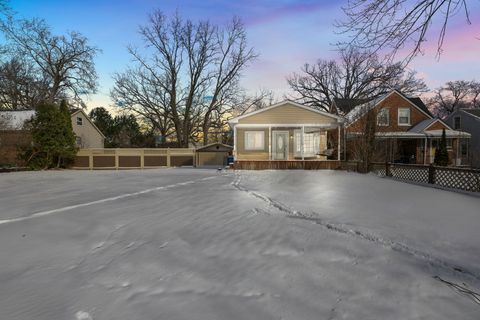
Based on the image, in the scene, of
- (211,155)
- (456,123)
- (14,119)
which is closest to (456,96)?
(456,123)

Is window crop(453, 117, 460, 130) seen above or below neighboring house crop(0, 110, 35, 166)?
above

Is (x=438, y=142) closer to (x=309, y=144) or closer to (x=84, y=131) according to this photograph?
(x=309, y=144)

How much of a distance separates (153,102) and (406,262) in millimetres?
41143

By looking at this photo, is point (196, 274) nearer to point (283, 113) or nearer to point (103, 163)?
point (283, 113)

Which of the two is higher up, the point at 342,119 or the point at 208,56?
the point at 208,56

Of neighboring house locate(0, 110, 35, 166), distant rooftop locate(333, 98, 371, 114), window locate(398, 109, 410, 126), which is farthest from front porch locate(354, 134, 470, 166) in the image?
neighboring house locate(0, 110, 35, 166)

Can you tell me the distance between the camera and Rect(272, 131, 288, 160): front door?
24.4 meters

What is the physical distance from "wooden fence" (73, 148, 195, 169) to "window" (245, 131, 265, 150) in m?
9.44

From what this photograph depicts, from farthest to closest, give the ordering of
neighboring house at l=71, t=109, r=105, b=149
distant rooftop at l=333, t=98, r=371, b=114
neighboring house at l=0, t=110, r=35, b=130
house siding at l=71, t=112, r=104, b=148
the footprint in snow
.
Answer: house siding at l=71, t=112, r=104, b=148, neighboring house at l=71, t=109, r=105, b=149, distant rooftop at l=333, t=98, r=371, b=114, neighboring house at l=0, t=110, r=35, b=130, the footprint in snow

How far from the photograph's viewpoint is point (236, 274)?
12.9 ft

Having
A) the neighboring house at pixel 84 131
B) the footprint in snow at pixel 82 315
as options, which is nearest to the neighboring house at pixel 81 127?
the neighboring house at pixel 84 131

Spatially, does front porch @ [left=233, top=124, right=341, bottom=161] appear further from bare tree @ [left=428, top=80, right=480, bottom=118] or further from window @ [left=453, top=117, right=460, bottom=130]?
bare tree @ [left=428, top=80, right=480, bottom=118]

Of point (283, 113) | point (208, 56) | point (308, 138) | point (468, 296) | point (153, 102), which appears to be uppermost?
point (208, 56)

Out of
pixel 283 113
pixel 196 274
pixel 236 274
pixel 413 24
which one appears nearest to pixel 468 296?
pixel 236 274
